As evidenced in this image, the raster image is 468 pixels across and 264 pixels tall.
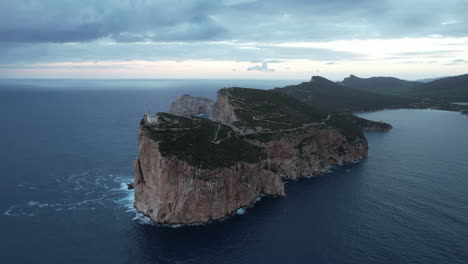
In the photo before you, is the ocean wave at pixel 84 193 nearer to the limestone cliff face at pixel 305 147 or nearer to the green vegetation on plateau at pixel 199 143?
the green vegetation on plateau at pixel 199 143

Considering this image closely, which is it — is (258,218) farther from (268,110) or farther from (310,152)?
(268,110)

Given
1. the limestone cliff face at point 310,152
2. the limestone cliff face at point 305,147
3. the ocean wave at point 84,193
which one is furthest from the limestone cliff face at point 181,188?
the limestone cliff face at point 310,152

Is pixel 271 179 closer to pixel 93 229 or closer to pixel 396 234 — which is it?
pixel 396 234

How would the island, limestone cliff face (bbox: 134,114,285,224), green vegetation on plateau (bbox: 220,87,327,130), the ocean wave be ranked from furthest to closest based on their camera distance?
1. green vegetation on plateau (bbox: 220,87,327,130)
2. the ocean wave
3. the island
4. limestone cliff face (bbox: 134,114,285,224)

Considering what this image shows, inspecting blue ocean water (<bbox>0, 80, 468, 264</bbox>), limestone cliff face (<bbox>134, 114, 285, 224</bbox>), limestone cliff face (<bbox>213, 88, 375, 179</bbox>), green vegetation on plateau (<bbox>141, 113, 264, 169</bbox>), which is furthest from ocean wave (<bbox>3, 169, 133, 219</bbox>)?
limestone cliff face (<bbox>213, 88, 375, 179</bbox>)

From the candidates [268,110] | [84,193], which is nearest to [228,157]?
[84,193]

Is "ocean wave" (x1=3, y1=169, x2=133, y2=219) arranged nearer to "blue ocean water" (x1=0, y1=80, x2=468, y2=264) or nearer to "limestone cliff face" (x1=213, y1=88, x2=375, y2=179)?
"blue ocean water" (x1=0, y1=80, x2=468, y2=264)

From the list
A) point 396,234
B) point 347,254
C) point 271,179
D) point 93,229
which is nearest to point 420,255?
point 396,234
